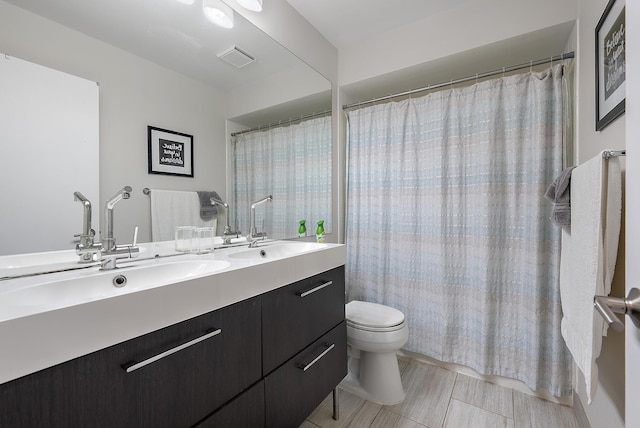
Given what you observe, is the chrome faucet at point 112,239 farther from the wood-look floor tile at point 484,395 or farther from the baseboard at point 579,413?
the baseboard at point 579,413

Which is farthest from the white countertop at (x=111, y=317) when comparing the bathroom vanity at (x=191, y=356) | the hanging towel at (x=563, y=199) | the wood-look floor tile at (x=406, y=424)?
the hanging towel at (x=563, y=199)

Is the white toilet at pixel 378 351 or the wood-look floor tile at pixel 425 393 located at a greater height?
Result: the white toilet at pixel 378 351

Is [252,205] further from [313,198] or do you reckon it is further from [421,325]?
[421,325]

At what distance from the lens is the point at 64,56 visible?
3.20 feet

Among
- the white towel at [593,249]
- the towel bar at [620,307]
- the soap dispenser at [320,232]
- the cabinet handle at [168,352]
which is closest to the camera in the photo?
the towel bar at [620,307]

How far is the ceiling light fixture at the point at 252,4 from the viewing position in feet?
4.76

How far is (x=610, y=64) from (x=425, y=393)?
5.99 feet

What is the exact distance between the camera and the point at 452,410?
1.55 meters

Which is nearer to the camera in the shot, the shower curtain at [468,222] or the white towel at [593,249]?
the white towel at [593,249]

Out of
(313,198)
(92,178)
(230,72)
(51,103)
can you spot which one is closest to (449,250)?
(313,198)

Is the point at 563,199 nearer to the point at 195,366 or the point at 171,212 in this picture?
the point at 195,366

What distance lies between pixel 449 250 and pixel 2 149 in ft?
7.04

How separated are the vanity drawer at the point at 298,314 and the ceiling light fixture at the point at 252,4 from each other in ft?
4.69

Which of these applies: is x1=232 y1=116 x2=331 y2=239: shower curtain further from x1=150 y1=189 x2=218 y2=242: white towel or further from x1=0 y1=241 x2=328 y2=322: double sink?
x1=0 y1=241 x2=328 y2=322: double sink
